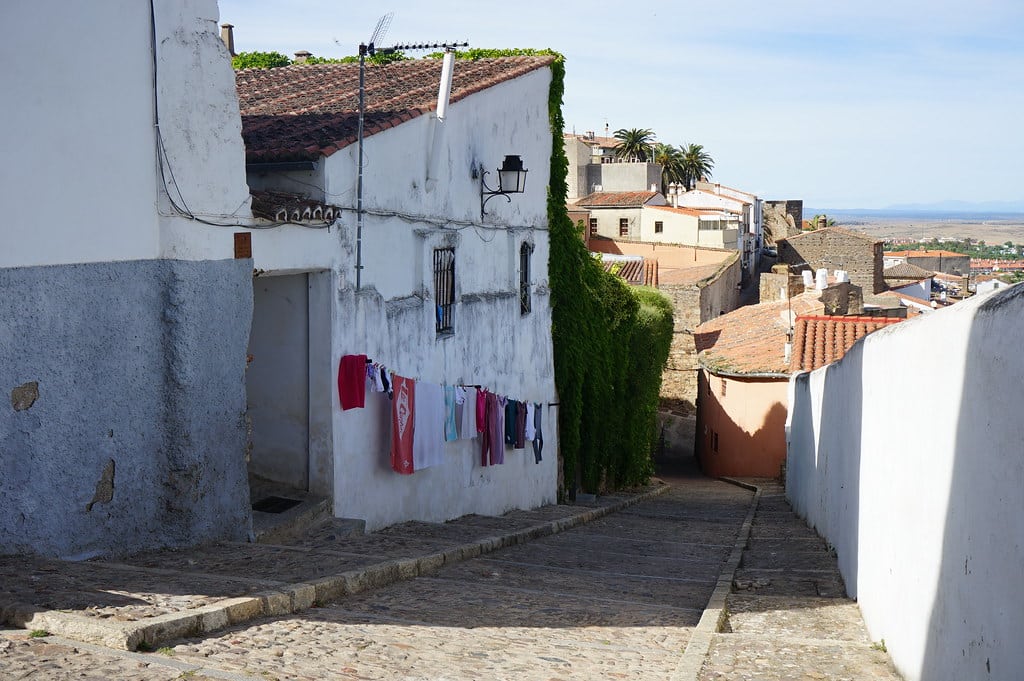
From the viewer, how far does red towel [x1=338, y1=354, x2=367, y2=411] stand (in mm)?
11516

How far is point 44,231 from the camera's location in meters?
7.72

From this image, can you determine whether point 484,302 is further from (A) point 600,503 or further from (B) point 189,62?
(B) point 189,62

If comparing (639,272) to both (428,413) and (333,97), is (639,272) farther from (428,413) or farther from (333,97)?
(428,413)

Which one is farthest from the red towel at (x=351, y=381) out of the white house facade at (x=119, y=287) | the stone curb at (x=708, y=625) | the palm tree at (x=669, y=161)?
the palm tree at (x=669, y=161)

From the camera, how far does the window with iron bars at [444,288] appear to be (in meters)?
14.5

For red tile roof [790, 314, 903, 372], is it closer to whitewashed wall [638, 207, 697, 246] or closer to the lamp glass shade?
the lamp glass shade

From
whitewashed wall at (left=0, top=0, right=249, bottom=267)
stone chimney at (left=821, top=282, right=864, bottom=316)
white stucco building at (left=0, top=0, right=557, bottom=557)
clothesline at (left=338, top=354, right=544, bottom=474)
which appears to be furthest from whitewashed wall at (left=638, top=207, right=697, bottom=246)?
whitewashed wall at (left=0, top=0, right=249, bottom=267)

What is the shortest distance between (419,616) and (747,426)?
22956 millimetres

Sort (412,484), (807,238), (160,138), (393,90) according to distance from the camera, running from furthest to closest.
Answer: (807,238) < (393,90) < (412,484) < (160,138)

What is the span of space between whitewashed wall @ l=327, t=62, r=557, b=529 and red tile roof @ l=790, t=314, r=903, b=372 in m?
9.19

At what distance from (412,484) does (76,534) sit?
230 inches

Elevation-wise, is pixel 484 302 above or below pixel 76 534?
above

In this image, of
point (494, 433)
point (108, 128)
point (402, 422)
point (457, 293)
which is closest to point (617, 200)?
point (494, 433)

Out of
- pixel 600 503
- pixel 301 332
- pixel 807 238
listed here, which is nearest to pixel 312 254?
pixel 301 332
